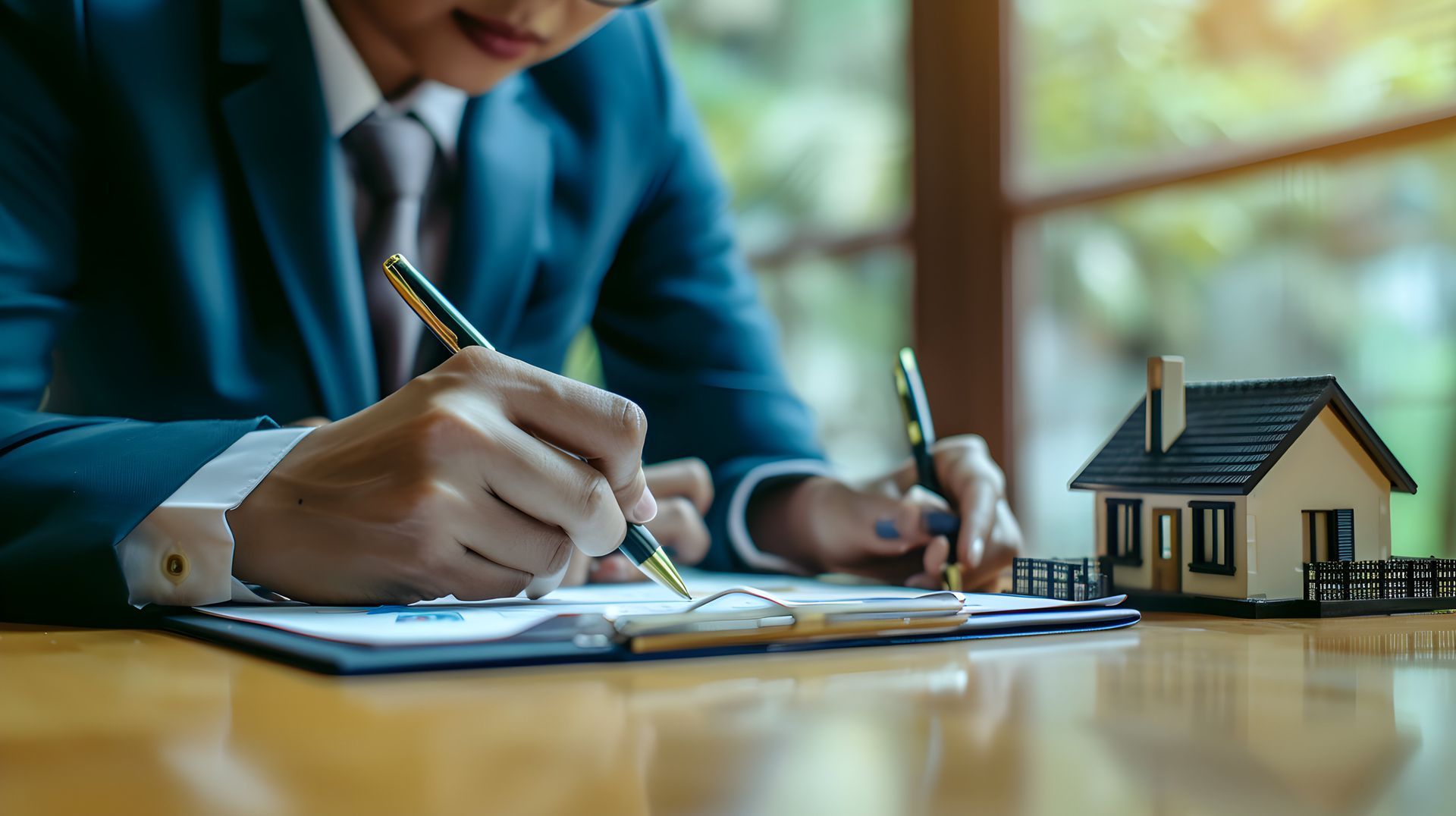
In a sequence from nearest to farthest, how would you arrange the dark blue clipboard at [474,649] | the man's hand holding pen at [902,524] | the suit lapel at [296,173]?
the dark blue clipboard at [474,649], the man's hand holding pen at [902,524], the suit lapel at [296,173]

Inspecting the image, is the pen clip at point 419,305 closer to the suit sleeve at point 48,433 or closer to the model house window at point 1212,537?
the suit sleeve at point 48,433

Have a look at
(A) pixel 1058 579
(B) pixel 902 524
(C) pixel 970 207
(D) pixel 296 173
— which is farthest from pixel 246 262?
(C) pixel 970 207

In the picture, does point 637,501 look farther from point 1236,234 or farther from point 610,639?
point 1236,234

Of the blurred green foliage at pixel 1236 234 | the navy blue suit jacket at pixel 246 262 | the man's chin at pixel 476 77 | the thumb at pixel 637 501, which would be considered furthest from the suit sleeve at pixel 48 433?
the blurred green foliage at pixel 1236 234

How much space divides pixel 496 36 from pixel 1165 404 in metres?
0.71

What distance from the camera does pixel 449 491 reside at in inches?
25.0

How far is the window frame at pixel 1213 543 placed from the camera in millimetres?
720

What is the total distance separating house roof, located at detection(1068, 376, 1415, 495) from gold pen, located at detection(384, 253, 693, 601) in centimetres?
32

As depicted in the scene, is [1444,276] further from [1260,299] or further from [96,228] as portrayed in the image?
[96,228]

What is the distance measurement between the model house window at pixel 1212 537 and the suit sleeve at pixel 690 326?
22.5 inches

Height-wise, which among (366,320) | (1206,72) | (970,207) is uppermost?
(1206,72)

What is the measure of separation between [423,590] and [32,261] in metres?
0.49

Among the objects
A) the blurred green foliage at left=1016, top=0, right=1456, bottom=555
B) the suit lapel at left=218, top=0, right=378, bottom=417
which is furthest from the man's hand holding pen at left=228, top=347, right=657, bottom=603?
the blurred green foliage at left=1016, top=0, right=1456, bottom=555

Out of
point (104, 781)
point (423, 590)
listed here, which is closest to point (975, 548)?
point (423, 590)
